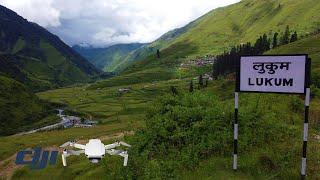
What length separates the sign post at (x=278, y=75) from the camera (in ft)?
65.5

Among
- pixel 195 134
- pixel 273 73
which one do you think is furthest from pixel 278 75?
pixel 195 134

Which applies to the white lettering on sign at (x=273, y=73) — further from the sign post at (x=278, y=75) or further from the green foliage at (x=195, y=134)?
the green foliage at (x=195, y=134)

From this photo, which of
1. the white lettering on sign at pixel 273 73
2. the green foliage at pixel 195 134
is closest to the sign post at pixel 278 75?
the white lettering on sign at pixel 273 73

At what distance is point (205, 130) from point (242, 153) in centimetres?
290

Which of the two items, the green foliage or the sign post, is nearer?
the sign post

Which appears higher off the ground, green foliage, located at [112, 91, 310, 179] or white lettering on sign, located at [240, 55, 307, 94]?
white lettering on sign, located at [240, 55, 307, 94]

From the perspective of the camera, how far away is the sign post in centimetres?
1997

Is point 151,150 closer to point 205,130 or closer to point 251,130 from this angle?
point 205,130

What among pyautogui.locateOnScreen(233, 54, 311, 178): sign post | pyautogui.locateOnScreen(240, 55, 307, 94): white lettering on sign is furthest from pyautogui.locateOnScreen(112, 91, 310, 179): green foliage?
pyautogui.locateOnScreen(240, 55, 307, 94): white lettering on sign

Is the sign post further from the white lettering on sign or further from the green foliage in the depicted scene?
the green foliage

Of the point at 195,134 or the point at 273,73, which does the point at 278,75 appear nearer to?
the point at 273,73

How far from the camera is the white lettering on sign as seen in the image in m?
20.0

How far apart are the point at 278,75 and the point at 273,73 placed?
26cm

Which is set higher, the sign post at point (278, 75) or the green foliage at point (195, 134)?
the sign post at point (278, 75)
